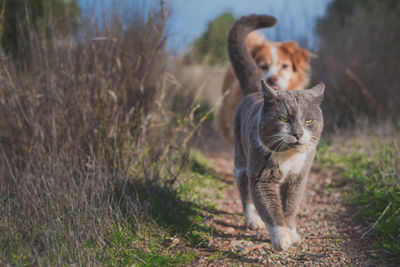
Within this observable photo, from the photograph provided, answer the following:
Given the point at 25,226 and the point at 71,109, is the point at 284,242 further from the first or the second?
the point at 71,109

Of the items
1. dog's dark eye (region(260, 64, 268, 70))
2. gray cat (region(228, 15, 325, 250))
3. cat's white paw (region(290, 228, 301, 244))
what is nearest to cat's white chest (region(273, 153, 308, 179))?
gray cat (region(228, 15, 325, 250))

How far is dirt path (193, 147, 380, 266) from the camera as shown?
→ 2.52 metres

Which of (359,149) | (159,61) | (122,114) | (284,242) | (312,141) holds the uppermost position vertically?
(159,61)

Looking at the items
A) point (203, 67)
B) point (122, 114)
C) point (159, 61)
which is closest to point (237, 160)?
point (122, 114)

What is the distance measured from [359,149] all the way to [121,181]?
12.5 feet

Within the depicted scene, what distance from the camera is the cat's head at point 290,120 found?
231 centimetres

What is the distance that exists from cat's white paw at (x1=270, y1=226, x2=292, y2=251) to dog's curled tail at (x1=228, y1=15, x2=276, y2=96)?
4.97 ft

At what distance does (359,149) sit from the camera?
205 inches

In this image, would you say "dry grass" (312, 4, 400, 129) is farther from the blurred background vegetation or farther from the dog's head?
the dog's head

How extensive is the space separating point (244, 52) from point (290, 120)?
1357 mm

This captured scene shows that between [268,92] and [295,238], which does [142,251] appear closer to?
[295,238]

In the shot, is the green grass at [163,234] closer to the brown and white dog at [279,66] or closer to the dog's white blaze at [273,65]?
the brown and white dog at [279,66]

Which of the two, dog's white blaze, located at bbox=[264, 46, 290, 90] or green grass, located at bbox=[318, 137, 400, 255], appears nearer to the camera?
green grass, located at bbox=[318, 137, 400, 255]

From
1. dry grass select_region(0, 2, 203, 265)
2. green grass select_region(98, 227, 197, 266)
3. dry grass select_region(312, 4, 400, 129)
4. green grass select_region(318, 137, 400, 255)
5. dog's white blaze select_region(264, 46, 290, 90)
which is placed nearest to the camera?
green grass select_region(98, 227, 197, 266)
